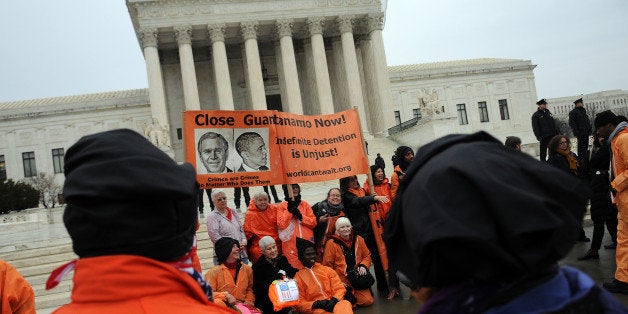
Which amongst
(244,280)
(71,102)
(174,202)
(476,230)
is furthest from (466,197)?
(71,102)

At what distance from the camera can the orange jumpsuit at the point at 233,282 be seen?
21.0 ft

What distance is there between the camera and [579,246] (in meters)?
8.82

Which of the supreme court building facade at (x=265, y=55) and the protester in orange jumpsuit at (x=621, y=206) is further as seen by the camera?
the supreme court building facade at (x=265, y=55)

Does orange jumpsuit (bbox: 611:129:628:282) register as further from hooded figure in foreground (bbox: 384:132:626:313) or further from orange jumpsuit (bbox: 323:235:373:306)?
hooded figure in foreground (bbox: 384:132:626:313)

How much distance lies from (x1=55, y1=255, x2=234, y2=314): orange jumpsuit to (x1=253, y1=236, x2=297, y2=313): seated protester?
213 inches

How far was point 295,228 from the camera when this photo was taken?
7977 mm

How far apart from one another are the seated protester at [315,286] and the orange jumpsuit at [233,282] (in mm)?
652

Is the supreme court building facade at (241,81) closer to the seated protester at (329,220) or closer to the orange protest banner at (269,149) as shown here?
the orange protest banner at (269,149)

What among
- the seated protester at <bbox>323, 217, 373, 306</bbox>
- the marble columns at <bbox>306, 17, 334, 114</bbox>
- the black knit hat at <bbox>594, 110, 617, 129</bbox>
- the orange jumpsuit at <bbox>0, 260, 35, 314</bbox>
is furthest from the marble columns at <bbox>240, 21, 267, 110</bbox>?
the orange jumpsuit at <bbox>0, 260, 35, 314</bbox>

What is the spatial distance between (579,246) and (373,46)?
1117 inches

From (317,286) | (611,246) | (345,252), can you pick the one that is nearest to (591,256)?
(611,246)

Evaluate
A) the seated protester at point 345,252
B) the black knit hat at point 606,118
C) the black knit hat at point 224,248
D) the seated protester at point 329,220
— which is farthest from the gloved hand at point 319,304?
the black knit hat at point 606,118

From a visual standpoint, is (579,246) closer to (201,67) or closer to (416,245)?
(416,245)

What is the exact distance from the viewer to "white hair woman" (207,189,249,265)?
7.57m
